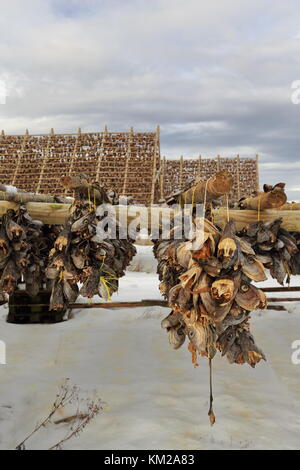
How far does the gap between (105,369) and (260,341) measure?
2.41 meters

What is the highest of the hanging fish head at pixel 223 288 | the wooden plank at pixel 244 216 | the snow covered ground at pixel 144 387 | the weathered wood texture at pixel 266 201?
the weathered wood texture at pixel 266 201

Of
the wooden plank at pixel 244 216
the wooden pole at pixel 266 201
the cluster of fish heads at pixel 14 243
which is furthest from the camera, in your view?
the cluster of fish heads at pixel 14 243

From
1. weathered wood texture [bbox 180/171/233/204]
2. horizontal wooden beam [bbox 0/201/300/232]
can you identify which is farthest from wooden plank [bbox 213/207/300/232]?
weathered wood texture [bbox 180/171/233/204]

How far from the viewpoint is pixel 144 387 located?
12.7 ft

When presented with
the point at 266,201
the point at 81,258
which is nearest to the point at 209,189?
the point at 266,201

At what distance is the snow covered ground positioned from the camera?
3.03 m

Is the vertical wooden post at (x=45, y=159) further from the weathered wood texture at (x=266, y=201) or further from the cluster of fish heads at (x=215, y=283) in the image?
the cluster of fish heads at (x=215, y=283)

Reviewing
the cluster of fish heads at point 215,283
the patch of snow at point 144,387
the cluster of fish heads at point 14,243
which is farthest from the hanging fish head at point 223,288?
the patch of snow at point 144,387

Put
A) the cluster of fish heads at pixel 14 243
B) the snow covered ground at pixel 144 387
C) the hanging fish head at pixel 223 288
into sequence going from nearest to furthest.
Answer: the hanging fish head at pixel 223 288
the cluster of fish heads at pixel 14 243
the snow covered ground at pixel 144 387

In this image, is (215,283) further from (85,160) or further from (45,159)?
(45,159)

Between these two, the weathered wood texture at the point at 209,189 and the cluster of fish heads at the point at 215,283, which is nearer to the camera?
the cluster of fish heads at the point at 215,283

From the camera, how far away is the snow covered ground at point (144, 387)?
3.03 m

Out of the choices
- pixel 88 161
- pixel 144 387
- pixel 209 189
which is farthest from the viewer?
pixel 88 161
